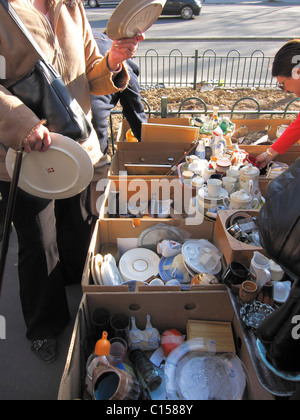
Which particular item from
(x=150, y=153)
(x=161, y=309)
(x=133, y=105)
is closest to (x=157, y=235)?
(x=161, y=309)

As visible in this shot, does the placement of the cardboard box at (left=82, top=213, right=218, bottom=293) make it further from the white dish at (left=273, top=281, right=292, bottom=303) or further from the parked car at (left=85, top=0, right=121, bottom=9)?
the parked car at (left=85, top=0, right=121, bottom=9)

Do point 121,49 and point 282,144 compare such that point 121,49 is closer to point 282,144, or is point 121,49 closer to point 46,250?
point 46,250

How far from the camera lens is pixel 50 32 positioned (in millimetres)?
1389

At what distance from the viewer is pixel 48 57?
4.65 ft

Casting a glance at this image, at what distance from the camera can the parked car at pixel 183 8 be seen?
520 inches

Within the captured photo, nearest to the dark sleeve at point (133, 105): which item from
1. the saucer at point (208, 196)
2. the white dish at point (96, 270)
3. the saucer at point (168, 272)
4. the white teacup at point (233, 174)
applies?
the white teacup at point (233, 174)

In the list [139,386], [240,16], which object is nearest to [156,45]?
[240,16]

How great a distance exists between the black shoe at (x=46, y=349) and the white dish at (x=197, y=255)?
0.98 m

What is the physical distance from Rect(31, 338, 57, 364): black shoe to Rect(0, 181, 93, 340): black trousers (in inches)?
1.4

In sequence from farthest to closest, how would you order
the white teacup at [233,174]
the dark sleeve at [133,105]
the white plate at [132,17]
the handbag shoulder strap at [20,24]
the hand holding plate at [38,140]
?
the dark sleeve at [133,105] < the white teacup at [233,174] < the white plate at [132,17] < the hand holding plate at [38,140] < the handbag shoulder strap at [20,24]

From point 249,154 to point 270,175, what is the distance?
313mm

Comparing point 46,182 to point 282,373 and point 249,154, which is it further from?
point 249,154

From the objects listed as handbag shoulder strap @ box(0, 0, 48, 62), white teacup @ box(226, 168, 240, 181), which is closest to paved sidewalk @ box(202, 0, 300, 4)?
white teacup @ box(226, 168, 240, 181)

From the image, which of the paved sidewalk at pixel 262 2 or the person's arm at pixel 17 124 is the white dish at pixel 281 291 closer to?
the person's arm at pixel 17 124
